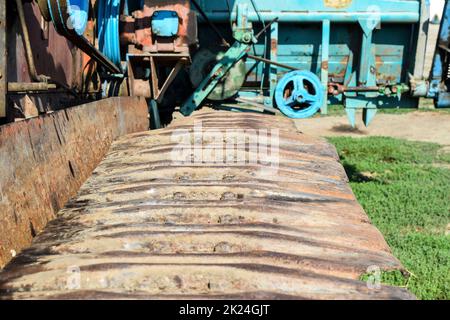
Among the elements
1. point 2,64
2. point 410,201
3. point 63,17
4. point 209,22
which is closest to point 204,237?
point 2,64

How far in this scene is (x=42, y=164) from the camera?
2.11 m

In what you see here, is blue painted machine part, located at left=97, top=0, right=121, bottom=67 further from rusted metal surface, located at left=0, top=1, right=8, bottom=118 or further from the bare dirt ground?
the bare dirt ground

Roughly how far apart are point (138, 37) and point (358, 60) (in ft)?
8.85

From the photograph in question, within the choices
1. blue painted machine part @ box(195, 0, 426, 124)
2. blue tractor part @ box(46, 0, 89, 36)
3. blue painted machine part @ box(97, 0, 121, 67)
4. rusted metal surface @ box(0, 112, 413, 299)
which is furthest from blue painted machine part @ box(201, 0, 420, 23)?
rusted metal surface @ box(0, 112, 413, 299)

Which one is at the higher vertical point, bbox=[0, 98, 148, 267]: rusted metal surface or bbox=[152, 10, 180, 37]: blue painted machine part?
bbox=[152, 10, 180, 37]: blue painted machine part

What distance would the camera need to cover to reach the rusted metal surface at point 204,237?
5.09 ft

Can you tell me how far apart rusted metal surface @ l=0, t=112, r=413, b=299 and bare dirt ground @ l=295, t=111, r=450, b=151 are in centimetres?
1019

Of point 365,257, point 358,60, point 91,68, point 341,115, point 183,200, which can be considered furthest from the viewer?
point 341,115

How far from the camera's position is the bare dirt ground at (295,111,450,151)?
42.1ft

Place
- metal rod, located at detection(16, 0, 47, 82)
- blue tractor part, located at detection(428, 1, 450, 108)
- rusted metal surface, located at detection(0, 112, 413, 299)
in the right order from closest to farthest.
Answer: rusted metal surface, located at detection(0, 112, 413, 299)
metal rod, located at detection(16, 0, 47, 82)
blue tractor part, located at detection(428, 1, 450, 108)

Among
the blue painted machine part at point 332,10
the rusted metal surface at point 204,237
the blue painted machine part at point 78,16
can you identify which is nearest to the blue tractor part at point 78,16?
the blue painted machine part at point 78,16
